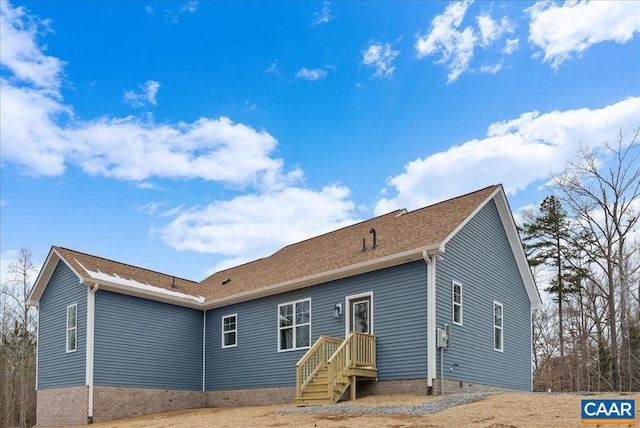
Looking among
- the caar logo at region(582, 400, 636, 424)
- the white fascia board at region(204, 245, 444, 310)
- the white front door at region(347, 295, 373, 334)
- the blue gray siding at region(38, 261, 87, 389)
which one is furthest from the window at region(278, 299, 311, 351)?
the caar logo at region(582, 400, 636, 424)

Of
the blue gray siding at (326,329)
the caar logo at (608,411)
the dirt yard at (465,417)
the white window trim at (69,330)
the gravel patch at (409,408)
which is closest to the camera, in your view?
the caar logo at (608,411)

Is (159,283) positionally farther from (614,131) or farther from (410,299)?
(614,131)

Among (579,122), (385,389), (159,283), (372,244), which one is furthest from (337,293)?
(579,122)

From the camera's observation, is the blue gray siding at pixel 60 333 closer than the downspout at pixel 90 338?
No

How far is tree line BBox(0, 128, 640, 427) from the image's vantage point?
25766 mm

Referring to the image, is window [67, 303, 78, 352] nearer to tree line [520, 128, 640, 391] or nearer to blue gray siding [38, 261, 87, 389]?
blue gray siding [38, 261, 87, 389]

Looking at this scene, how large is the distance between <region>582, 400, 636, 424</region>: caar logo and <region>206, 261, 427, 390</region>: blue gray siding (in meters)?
4.93

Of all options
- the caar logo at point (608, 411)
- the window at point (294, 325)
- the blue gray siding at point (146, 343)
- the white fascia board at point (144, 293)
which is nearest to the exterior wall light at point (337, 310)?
the window at point (294, 325)

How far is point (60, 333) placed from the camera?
19156mm

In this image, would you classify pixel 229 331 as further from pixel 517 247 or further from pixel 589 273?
pixel 589 273

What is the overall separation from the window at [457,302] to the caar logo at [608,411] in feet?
18.3

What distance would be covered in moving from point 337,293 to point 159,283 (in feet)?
24.4

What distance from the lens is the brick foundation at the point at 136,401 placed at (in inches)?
677

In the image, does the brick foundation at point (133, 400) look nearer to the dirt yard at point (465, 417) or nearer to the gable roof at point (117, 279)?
the gable roof at point (117, 279)
